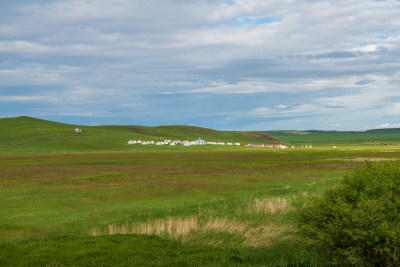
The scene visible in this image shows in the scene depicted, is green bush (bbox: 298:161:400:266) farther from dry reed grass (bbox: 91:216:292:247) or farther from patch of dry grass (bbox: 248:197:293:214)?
patch of dry grass (bbox: 248:197:293:214)

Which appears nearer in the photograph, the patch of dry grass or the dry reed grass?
the dry reed grass

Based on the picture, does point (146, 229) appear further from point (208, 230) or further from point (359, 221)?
point (359, 221)

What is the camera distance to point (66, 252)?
13.8m

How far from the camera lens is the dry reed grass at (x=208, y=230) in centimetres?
1634

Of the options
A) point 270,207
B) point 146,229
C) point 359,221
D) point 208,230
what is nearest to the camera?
point 359,221

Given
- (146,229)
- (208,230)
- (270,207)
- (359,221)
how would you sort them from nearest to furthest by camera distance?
(359,221) → (208,230) → (146,229) → (270,207)

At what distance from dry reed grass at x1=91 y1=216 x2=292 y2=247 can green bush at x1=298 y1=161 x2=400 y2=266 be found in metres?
4.14

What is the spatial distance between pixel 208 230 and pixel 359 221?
8.69 metres

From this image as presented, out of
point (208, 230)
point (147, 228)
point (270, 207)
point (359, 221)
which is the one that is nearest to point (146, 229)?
point (147, 228)

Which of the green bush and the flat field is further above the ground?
the green bush

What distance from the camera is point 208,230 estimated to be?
17.8 m

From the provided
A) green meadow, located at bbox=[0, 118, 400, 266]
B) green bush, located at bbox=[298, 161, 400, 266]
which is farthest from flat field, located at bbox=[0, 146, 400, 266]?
green bush, located at bbox=[298, 161, 400, 266]

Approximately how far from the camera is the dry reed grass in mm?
16344

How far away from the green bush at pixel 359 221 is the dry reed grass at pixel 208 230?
13.6 feet
